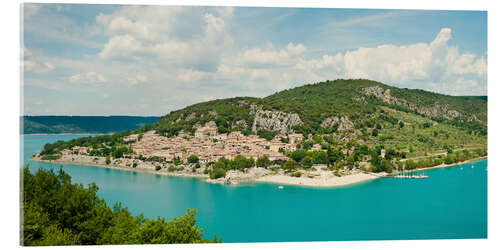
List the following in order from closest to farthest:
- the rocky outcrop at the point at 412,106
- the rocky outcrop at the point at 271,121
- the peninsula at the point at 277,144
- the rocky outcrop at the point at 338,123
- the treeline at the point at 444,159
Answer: the treeline at the point at 444,159, the rocky outcrop at the point at 412,106, the peninsula at the point at 277,144, the rocky outcrop at the point at 271,121, the rocky outcrop at the point at 338,123

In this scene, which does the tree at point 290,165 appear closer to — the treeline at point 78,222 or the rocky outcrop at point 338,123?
the rocky outcrop at point 338,123

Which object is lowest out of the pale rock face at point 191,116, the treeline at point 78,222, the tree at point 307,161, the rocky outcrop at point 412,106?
the treeline at point 78,222

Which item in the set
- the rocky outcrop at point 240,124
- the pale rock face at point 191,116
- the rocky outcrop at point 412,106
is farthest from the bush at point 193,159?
the rocky outcrop at point 412,106

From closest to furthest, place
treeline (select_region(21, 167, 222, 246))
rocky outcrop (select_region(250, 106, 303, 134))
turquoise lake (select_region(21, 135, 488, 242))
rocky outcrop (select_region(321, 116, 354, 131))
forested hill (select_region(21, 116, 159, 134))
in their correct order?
treeline (select_region(21, 167, 222, 246)), turquoise lake (select_region(21, 135, 488, 242)), forested hill (select_region(21, 116, 159, 134)), rocky outcrop (select_region(250, 106, 303, 134)), rocky outcrop (select_region(321, 116, 354, 131))

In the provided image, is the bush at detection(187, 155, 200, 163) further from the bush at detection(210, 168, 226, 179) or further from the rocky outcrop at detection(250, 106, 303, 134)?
the rocky outcrop at detection(250, 106, 303, 134)

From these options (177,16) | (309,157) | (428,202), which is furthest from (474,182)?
(177,16)

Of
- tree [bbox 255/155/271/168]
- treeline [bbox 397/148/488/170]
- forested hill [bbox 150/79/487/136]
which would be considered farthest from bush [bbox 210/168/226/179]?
treeline [bbox 397/148/488/170]
